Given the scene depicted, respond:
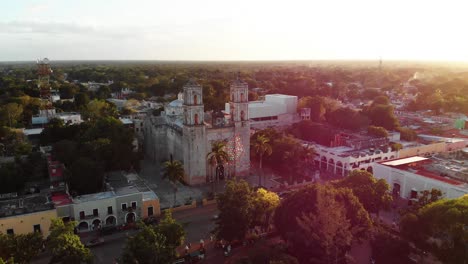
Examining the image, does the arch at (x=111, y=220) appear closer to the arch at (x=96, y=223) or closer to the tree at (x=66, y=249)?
the arch at (x=96, y=223)

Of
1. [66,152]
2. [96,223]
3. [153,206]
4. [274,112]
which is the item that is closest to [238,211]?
[153,206]

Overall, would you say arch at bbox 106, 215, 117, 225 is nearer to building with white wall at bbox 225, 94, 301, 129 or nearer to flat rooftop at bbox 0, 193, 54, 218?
flat rooftop at bbox 0, 193, 54, 218

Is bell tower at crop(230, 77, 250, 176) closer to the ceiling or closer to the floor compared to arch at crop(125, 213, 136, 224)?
closer to the ceiling

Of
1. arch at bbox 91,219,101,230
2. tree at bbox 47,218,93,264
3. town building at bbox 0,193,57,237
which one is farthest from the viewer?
arch at bbox 91,219,101,230

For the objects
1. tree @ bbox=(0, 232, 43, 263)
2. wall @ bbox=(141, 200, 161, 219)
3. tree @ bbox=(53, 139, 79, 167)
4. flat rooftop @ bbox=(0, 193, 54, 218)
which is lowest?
wall @ bbox=(141, 200, 161, 219)

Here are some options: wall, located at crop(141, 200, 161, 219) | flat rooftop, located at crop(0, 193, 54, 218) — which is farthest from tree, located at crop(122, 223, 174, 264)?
flat rooftop, located at crop(0, 193, 54, 218)

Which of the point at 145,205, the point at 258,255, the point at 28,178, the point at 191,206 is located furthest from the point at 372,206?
the point at 28,178

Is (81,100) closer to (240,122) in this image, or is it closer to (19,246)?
(240,122)
